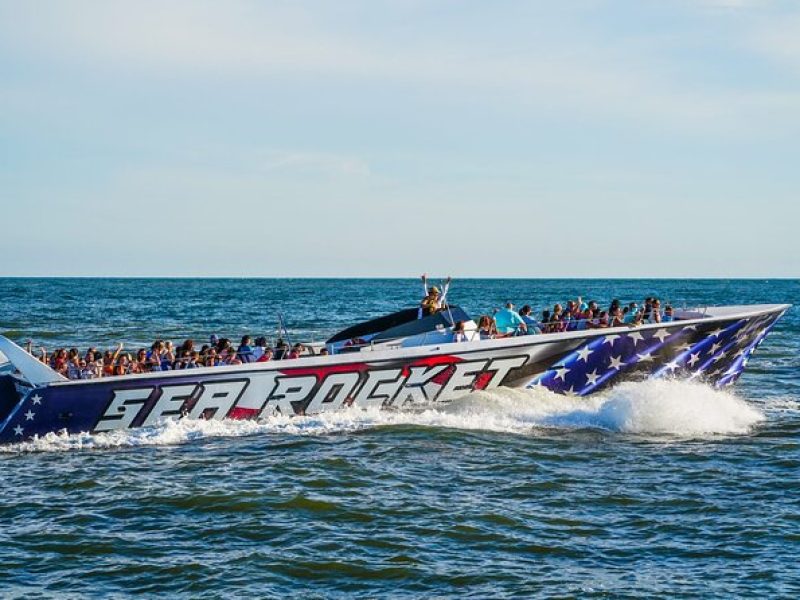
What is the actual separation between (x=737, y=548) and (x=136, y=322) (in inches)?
1688

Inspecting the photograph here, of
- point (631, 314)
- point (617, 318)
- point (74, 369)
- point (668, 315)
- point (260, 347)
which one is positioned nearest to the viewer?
point (74, 369)

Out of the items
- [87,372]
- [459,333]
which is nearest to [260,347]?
[87,372]

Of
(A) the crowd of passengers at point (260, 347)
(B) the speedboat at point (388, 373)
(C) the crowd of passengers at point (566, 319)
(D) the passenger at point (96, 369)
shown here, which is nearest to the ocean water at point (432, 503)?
(B) the speedboat at point (388, 373)

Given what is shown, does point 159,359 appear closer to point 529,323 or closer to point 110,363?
point 110,363

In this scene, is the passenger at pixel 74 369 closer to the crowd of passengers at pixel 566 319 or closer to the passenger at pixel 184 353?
the passenger at pixel 184 353

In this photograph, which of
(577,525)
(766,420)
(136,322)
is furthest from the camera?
(136,322)

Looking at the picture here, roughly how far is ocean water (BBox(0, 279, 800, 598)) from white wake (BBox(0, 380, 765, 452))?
40 mm

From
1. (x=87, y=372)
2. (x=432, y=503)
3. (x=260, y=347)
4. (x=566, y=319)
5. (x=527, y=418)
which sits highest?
(x=566, y=319)

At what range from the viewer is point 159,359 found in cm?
1689

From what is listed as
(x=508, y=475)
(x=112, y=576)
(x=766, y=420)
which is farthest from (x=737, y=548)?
(x=766, y=420)

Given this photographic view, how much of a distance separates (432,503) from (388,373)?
536 centimetres

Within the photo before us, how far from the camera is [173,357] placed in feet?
57.1

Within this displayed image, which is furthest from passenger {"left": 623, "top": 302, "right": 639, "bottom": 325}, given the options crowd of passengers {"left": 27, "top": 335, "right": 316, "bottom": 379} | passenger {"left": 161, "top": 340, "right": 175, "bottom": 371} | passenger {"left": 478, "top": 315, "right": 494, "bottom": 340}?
passenger {"left": 161, "top": 340, "right": 175, "bottom": 371}

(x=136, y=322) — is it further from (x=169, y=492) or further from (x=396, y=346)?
(x=169, y=492)
